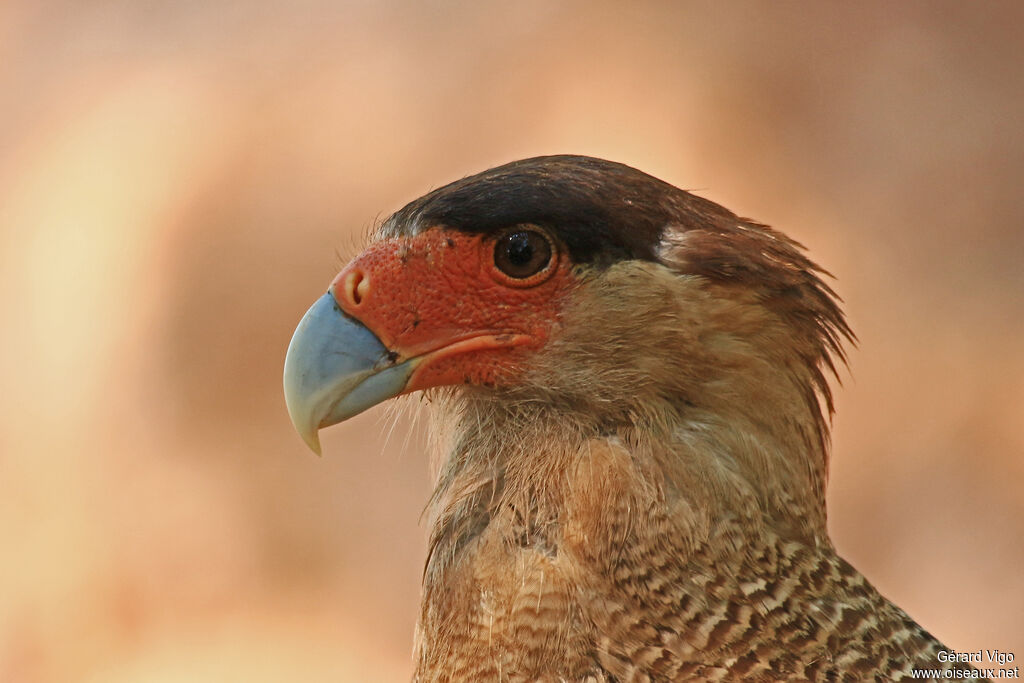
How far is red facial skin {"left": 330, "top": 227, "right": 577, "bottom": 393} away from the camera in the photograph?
2.50 m

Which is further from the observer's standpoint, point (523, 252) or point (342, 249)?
point (342, 249)

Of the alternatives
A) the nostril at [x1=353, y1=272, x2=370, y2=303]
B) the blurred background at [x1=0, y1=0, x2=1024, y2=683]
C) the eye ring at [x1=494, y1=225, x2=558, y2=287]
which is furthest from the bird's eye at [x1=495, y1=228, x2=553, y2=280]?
the blurred background at [x1=0, y1=0, x2=1024, y2=683]

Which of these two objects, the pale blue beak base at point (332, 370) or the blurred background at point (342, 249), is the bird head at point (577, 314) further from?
the blurred background at point (342, 249)

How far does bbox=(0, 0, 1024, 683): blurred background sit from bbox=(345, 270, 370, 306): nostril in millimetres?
4167

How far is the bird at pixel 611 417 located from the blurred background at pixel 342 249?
411 cm

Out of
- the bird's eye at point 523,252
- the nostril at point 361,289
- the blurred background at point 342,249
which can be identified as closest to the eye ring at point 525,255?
the bird's eye at point 523,252

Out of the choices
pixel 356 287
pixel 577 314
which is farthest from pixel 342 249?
pixel 577 314

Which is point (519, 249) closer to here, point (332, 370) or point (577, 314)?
point (577, 314)

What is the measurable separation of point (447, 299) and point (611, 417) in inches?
17.0

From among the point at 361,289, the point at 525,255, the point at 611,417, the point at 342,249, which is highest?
the point at 342,249

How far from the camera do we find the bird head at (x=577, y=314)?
8.05 feet

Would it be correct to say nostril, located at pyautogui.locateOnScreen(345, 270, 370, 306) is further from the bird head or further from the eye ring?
the eye ring

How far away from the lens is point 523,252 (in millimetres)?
2500

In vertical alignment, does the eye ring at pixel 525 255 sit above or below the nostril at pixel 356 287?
above
